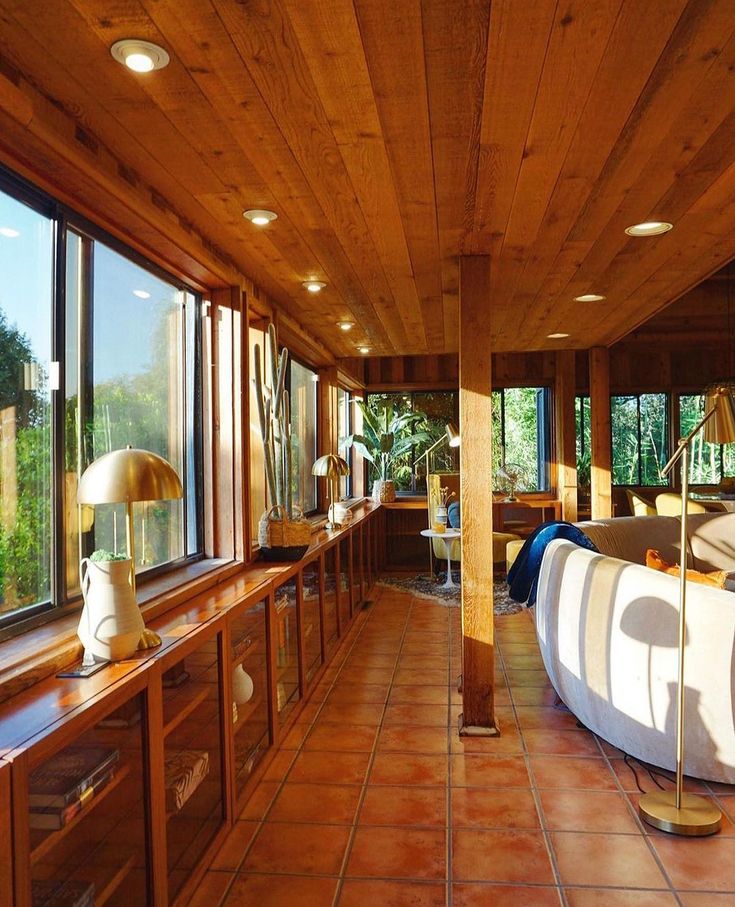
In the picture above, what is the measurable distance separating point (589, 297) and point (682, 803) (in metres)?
3.02

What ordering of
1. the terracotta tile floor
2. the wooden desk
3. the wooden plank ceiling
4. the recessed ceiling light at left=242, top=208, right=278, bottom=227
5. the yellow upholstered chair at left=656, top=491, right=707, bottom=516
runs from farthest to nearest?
the wooden desk
the yellow upholstered chair at left=656, top=491, right=707, bottom=516
the recessed ceiling light at left=242, top=208, right=278, bottom=227
the terracotta tile floor
the wooden plank ceiling

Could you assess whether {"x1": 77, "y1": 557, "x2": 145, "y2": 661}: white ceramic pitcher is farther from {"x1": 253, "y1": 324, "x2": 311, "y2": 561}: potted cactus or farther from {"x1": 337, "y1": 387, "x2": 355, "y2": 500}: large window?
{"x1": 337, "y1": 387, "x2": 355, "y2": 500}: large window

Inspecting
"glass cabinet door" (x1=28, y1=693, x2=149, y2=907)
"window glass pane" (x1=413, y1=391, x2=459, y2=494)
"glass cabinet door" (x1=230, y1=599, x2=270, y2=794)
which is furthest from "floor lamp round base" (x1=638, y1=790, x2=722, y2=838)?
"window glass pane" (x1=413, y1=391, x2=459, y2=494)

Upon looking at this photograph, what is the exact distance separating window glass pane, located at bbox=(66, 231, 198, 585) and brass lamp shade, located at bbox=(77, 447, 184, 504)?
495 millimetres

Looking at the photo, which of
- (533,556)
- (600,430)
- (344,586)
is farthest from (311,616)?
(600,430)

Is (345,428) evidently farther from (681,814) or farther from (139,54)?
(139,54)

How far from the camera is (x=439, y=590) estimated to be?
7.26 metres

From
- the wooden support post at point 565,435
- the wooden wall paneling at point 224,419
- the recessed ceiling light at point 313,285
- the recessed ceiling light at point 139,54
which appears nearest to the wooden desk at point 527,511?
the wooden support post at point 565,435

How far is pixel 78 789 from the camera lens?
1588mm

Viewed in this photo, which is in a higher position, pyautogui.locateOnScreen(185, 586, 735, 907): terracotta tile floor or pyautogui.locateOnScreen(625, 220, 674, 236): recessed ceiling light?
pyautogui.locateOnScreen(625, 220, 674, 236): recessed ceiling light

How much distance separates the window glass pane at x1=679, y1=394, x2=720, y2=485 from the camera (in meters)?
9.76

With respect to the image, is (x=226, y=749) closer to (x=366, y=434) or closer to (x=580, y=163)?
(x=580, y=163)

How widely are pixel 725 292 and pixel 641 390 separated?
176 centimetres

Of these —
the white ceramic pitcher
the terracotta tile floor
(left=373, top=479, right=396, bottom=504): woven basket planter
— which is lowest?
the terracotta tile floor
